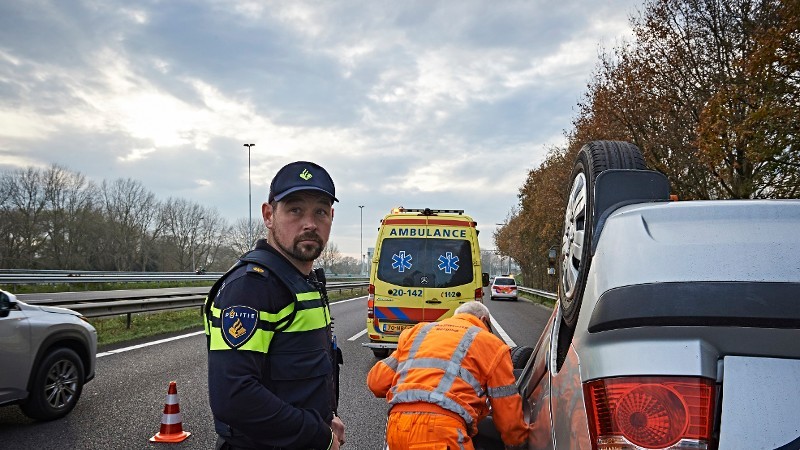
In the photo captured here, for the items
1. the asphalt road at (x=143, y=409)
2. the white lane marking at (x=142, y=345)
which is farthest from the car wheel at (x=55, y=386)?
the white lane marking at (x=142, y=345)

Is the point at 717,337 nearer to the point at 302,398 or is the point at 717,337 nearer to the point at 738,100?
the point at 302,398

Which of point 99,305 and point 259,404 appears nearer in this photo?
point 259,404

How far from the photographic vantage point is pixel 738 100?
14492mm

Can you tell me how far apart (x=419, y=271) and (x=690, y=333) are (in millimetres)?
8879

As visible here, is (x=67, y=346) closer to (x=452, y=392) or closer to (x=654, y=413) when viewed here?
(x=452, y=392)

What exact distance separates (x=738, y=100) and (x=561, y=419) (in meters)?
15.2

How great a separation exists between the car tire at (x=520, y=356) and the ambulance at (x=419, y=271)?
251 inches

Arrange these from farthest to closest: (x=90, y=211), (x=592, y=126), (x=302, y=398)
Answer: (x=90, y=211)
(x=592, y=126)
(x=302, y=398)

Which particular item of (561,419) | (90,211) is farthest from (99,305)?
(90,211)

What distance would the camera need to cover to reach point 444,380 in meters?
3.09

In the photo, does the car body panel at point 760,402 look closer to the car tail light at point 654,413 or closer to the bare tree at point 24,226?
the car tail light at point 654,413

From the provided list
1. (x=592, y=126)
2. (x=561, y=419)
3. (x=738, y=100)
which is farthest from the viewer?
(x=592, y=126)

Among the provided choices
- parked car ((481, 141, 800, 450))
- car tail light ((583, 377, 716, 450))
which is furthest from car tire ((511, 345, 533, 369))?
car tail light ((583, 377, 716, 450))

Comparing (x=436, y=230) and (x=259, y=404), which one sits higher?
(x=436, y=230)
